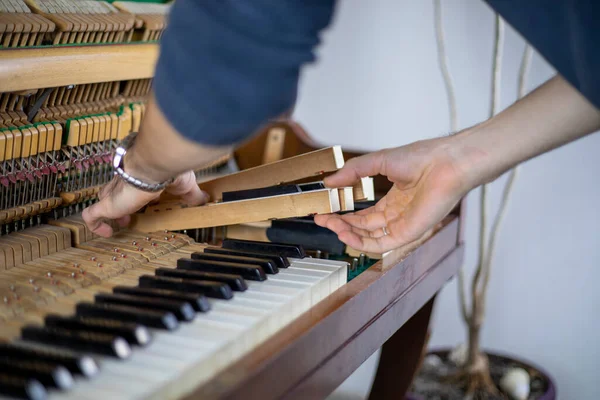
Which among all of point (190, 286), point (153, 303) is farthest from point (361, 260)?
point (153, 303)

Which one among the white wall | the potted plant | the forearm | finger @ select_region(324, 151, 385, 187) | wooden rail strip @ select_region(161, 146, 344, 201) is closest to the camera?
the forearm

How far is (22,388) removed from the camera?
104 centimetres

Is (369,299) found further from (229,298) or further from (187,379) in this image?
(187,379)

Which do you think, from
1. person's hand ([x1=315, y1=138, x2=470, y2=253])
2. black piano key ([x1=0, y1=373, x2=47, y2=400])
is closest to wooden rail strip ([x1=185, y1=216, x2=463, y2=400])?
person's hand ([x1=315, y1=138, x2=470, y2=253])

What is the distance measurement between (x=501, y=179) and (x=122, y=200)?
2.43 metres

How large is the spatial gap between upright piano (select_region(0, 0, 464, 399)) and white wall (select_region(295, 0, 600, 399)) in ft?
4.05

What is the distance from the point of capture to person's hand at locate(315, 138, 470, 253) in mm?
1552

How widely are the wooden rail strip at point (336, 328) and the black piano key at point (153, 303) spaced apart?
16 cm

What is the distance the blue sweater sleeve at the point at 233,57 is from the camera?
3.59 feet

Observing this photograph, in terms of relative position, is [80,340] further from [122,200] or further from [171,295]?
[122,200]

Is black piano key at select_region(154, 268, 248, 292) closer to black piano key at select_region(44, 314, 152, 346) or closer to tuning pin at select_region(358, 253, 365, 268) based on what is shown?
black piano key at select_region(44, 314, 152, 346)

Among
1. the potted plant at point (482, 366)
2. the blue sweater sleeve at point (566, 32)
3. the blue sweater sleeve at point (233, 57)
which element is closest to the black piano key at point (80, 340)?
the blue sweater sleeve at point (233, 57)

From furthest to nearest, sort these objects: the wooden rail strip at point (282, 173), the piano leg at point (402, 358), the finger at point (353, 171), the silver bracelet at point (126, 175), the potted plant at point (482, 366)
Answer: the potted plant at point (482, 366) → the piano leg at point (402, 358) → the wooden rail strip at point (282, 173) → the finger at point (353, 171) → the silver bracelet at point (126, 175)

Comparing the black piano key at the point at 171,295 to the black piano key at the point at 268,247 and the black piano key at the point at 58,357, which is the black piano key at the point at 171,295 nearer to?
the black piano key at the point at 58,357
